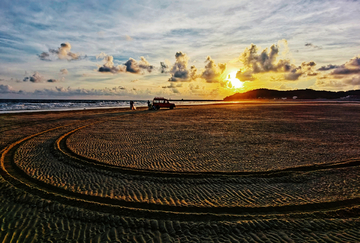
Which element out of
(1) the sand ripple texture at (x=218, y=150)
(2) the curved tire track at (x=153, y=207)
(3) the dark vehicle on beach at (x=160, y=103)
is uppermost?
Result: (3) the dark vehicle on beach at (x=160, y=103)

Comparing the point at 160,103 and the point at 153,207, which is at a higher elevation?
the point at 160,103

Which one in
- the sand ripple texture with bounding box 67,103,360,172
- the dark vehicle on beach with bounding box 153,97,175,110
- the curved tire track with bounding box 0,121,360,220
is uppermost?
the dark vehicle on beach with bounding box 153,97,175,110

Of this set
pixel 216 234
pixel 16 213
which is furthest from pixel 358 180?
pixel 16 213

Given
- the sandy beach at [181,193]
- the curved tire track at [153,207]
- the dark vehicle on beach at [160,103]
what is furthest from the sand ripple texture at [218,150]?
the dark vehicle on beach at [160,103]

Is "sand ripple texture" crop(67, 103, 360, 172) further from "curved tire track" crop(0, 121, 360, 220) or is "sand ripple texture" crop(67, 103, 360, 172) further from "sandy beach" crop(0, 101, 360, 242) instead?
"curved tire track" crop(0, 121, 360, 220)

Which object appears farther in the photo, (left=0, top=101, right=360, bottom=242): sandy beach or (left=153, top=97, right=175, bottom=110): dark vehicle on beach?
(left=153, top=97, right=175, bottom=110): dark vehicle on beach

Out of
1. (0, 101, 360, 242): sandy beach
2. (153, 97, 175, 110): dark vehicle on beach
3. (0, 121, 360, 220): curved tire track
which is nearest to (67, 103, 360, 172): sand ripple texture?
(0, 101, 360, 242): sandy beach

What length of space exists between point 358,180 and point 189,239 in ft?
19.2

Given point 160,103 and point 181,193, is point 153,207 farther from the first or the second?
point 160,103

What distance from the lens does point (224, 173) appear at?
280 inches

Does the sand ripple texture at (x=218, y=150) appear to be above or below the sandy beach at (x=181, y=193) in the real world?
above

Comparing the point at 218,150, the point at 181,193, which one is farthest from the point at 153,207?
the point at 218,150

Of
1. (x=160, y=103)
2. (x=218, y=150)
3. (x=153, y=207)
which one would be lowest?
(x=153, y=207)

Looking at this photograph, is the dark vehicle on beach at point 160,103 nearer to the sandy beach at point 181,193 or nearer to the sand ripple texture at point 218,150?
the sand ripple texture at point 218,150
